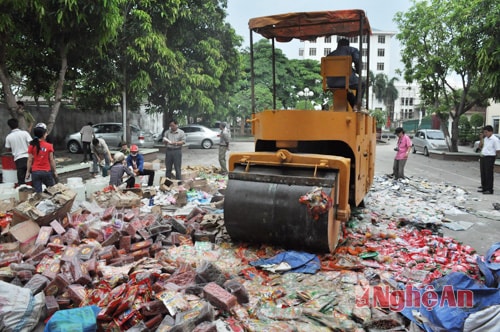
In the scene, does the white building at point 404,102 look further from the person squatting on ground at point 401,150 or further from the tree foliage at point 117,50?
the person squatting on ground at point 401,150

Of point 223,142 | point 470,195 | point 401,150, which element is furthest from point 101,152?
point 470,195

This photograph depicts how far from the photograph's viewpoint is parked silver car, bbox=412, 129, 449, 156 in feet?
68.0

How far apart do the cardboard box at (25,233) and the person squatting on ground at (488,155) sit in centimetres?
942

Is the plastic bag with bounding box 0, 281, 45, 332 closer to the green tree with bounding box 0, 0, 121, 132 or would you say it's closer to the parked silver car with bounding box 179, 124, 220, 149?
the green tree with bounding box 0, 0, 121, 132

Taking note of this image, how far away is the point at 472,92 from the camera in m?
23.5

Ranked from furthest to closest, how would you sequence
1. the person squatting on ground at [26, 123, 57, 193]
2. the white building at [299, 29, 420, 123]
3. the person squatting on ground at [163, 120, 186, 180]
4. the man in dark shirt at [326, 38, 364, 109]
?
1. the white building at [299, 29, 420, 123]
2. the person squatting on ground at [163, 120, 186, 180]
3. the person squatting on ground at [26, 123, 57, 193]
4. the man in dark shirt at [326, 38, 364, 109]

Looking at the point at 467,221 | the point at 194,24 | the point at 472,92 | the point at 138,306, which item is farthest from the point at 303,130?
the point at 472,92

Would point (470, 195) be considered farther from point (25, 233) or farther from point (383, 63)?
point (383, 63)

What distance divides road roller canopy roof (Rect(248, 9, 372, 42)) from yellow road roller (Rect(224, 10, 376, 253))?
0.5 inches

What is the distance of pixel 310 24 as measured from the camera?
541cm

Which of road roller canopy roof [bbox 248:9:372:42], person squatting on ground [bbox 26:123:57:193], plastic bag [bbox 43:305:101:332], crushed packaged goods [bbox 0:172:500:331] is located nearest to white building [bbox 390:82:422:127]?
road roller canopy roof [bbox 248:9:372:42]

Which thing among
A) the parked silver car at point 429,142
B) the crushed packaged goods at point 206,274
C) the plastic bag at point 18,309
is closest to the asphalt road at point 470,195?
the crushed packaged goods at point 206,274

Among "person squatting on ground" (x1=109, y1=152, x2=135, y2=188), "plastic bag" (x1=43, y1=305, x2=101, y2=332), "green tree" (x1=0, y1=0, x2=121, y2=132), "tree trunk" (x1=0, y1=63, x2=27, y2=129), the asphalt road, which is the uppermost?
"green tree" (x1=0, y1=0, x2=121, y2=132)

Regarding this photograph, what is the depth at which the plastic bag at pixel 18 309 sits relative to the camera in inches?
116
